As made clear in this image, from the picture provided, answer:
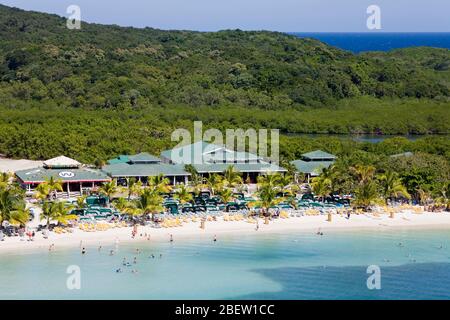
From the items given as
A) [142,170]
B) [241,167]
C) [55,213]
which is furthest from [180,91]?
[55,213]

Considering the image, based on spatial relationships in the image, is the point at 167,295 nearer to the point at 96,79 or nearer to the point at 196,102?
the point at 196,102

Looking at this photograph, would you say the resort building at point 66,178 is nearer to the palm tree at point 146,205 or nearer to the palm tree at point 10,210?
the palm tree at point 146,205

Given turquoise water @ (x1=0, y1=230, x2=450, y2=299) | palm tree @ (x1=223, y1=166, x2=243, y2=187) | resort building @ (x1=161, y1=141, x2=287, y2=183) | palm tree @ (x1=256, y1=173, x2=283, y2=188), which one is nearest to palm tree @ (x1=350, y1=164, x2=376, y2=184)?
palm tree @ (x1=256, y1=173, x2=283, y2=188)

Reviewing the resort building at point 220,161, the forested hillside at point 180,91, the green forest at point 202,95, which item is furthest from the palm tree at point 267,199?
the forested hillside at point 180,91

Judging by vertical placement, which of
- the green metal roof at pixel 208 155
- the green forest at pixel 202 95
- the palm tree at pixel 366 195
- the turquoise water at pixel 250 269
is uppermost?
the green forest at pixel 202 95

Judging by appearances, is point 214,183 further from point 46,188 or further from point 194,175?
point 46,188

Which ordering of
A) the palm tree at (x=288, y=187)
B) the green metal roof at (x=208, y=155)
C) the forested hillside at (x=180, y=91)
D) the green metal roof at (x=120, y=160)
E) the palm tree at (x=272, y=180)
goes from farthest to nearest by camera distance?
the forested hillside at (x=180, y=91) < the green metal roof at (x=120, y=160) < the green metal roof at (x=208, y=155) < the palm tree at (x=288, y=187) < the palm tree at (x=272, y=180)

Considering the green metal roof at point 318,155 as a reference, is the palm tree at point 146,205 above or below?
below

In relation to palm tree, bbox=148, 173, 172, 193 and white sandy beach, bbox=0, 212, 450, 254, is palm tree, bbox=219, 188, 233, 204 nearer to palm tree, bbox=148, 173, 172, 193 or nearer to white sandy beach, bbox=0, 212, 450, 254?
white sandy beach, bbox=0, 212, 450, 254

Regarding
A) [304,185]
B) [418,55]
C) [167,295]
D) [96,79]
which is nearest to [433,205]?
[304,185]
